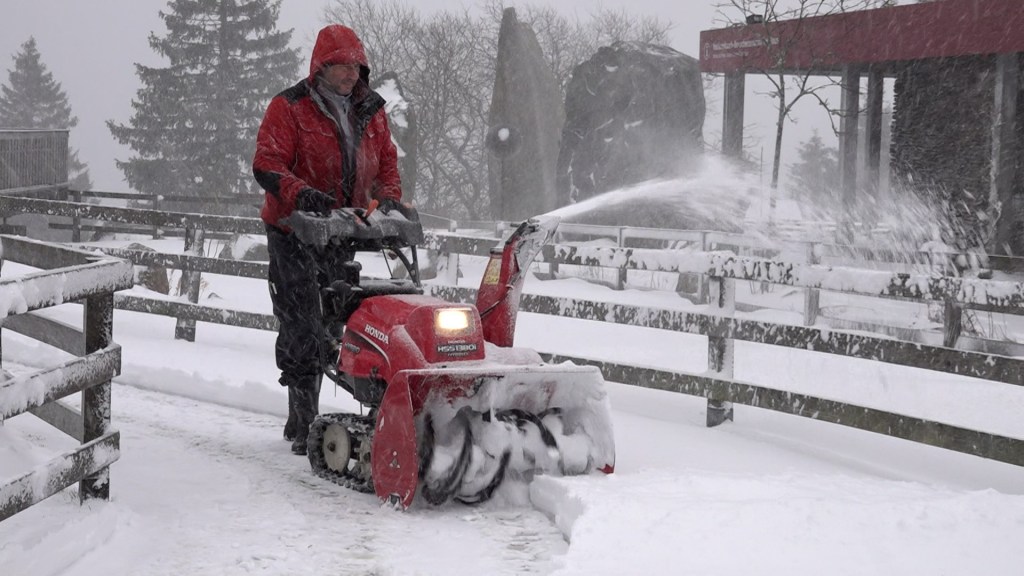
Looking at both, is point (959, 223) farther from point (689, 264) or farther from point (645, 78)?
point (689, 264)

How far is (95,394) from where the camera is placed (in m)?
4.25

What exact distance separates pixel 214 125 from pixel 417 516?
125 ft

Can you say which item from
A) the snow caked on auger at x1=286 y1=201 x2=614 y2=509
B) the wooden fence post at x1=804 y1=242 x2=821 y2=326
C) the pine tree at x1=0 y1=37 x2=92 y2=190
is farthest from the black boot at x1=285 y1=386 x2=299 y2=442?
the pine tree at x1=0 y1=37 x2=92 y2=190

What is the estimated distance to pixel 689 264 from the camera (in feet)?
21.4

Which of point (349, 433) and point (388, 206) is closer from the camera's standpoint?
point (349, 433)

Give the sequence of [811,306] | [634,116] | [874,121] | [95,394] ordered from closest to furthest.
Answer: [95,394], [811,306], [874,121], [634,116]

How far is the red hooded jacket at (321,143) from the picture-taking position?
17.1 feet

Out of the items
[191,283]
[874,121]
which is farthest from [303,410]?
[874,121]

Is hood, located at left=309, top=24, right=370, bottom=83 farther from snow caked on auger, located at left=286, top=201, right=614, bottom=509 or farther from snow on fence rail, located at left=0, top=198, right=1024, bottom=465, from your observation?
snow on fence rail, located at left=0, top=198, right=1024, bottom=465

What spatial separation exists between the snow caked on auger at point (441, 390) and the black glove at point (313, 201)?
0.16ft

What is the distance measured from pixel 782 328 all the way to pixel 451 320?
2.36 m

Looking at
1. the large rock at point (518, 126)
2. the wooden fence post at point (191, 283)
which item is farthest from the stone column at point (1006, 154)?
the wooden fence post at point (191, 283)

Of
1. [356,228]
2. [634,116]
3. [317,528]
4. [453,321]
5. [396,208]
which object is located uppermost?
[634,116]

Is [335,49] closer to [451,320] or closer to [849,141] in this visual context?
[451,320]
